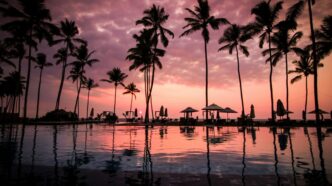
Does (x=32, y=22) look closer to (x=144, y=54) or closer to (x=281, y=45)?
(x=144, y=54)

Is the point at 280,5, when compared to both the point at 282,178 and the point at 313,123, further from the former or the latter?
the point at 282,178

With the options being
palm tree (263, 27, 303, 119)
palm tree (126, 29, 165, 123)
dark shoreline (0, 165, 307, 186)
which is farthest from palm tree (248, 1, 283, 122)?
dark shoreline (0, 165, 307, 186)

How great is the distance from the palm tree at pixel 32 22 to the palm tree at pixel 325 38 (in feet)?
114

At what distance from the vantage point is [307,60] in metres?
39.3

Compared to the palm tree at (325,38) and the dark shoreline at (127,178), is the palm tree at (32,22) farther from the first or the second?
the palm tree at (325,38)

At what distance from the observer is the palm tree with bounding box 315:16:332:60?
2436cm

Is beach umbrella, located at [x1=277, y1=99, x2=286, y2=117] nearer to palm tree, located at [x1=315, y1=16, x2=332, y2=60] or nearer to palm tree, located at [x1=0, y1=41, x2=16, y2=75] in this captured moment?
palm tree, located at [x1=315, y1=16, x2=332, y2=60]

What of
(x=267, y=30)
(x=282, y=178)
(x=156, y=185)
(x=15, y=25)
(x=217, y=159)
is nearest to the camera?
(x=156, y=185)

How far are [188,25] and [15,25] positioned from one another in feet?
77.3

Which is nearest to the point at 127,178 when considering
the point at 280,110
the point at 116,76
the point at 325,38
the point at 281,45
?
the point at 325,38

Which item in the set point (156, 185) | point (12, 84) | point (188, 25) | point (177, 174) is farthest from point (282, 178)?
point (12, 84)

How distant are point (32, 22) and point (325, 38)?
124ft

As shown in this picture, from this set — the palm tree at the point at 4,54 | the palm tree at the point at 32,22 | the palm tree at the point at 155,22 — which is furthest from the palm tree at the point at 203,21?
the palm tree at the point at 4,54

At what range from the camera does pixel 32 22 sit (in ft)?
93.8
